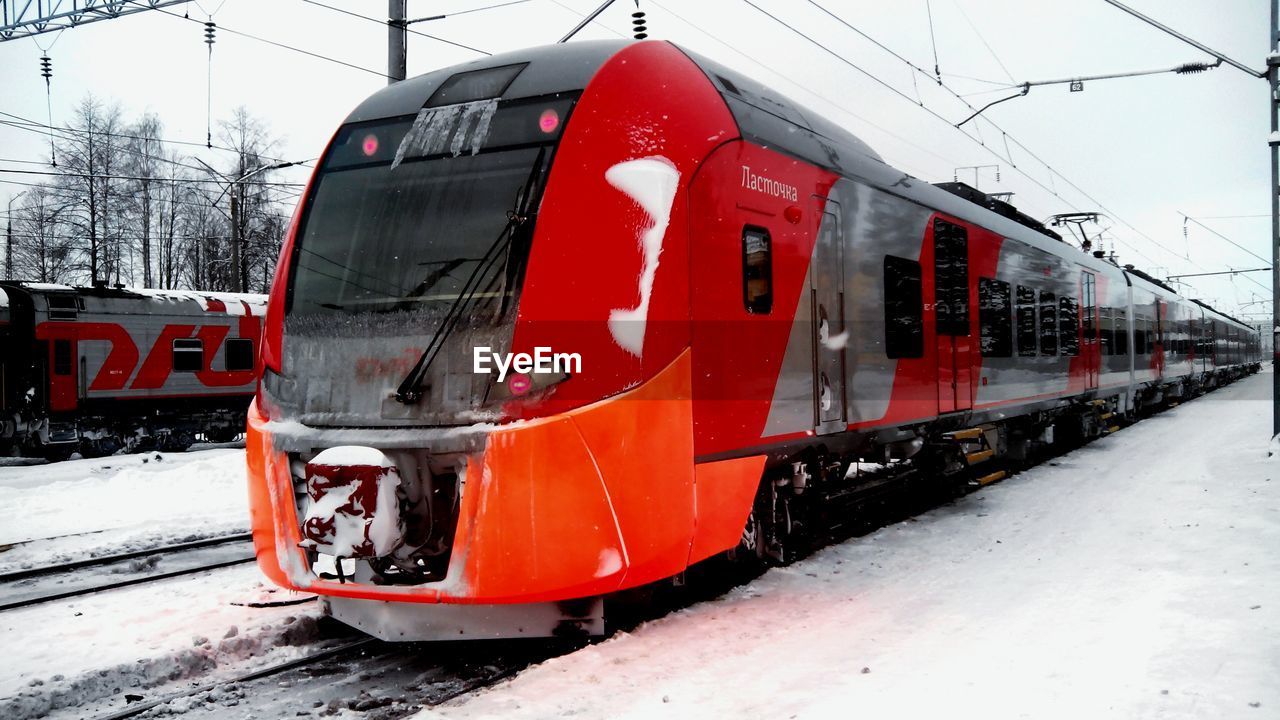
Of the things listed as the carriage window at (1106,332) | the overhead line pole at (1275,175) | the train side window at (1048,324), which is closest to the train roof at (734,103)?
the train side window at (1048,324)

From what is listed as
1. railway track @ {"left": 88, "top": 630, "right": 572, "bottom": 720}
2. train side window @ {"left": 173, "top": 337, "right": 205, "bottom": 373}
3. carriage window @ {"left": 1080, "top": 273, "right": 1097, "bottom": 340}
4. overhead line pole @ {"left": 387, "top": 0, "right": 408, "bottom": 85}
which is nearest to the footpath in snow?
railway track @ {"left": 88, "top": 630, "right": 572, "bottom": 720}

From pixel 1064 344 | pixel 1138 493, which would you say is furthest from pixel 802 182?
pixel 1064 344

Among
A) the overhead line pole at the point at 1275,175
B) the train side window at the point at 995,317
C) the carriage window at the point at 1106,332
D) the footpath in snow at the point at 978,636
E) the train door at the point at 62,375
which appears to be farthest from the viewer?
the train door at the point at 62,375

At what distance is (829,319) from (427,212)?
115 inches

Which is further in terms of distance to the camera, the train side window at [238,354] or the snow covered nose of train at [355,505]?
the train side window at [238,354]

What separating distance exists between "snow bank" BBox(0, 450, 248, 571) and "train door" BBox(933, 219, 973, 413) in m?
7.19

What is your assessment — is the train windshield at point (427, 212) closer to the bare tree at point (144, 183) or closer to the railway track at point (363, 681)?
the railway track at point (363, 681)

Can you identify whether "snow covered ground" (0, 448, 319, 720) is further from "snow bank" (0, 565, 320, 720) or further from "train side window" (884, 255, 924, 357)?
"train side window" (884, 255, 924, 357)

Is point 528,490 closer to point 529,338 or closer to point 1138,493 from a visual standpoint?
point 529,338

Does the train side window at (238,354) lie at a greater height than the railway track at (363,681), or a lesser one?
greater

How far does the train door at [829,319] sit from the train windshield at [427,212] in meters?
2.32

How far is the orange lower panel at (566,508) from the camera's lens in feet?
15.3

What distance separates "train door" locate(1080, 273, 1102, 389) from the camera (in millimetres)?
14758

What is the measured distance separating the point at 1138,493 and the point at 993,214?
11.4ft
